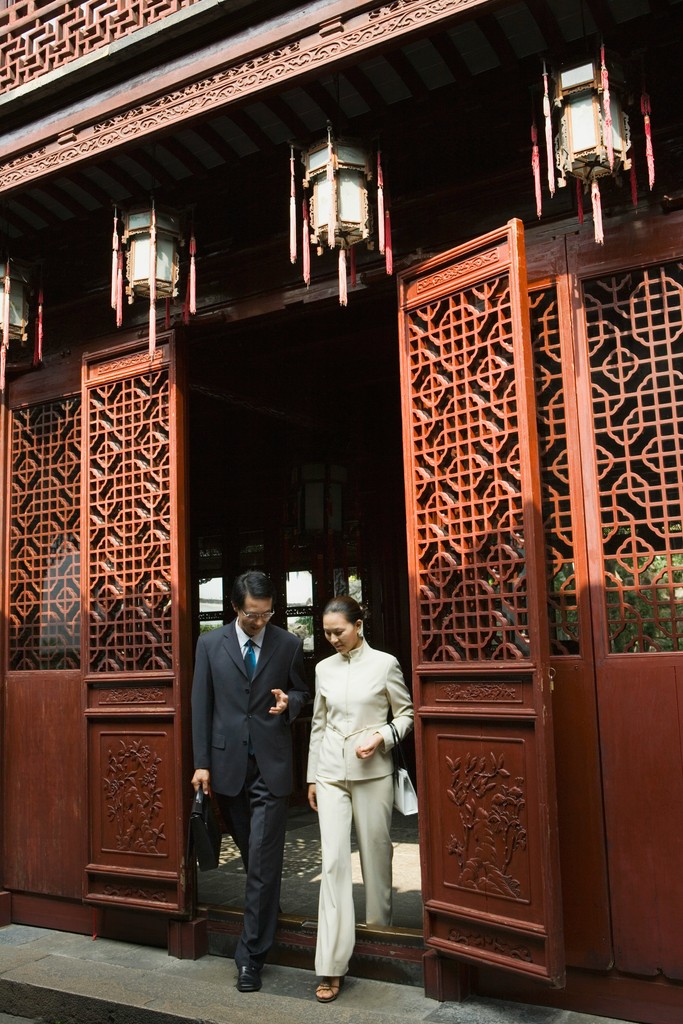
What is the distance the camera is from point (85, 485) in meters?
5.43

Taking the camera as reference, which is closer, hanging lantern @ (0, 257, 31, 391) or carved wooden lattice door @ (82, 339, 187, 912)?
carved wooden lattice door @ (82, 339, 187, 912)

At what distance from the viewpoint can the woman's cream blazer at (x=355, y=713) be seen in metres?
4.43

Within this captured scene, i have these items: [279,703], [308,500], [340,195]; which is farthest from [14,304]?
[308,500]

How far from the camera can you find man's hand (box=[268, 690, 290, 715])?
4.58 meters

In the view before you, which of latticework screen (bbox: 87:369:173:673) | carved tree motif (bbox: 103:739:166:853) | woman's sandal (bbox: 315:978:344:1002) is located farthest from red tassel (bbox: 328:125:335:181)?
woman's sandal (bbox: 315:978:344:1002)

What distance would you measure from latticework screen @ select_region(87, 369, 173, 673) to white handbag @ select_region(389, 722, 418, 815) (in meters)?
1.40

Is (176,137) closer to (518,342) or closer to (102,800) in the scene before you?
(518,342)

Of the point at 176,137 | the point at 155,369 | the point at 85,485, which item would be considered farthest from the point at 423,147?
the point at 85,485

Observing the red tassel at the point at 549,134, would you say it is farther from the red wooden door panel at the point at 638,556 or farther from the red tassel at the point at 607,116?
the red wooden door panel at the point at 638,556

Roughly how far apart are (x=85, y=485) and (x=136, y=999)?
280cm

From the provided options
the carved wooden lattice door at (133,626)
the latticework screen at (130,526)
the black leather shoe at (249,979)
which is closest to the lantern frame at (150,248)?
the carved wooden lattice door at (133,626)

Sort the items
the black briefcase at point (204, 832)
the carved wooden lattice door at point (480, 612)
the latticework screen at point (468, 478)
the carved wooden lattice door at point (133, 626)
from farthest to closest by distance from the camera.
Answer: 1. the carved wooden lattice door at point (133, 626)
2. the black briefcase at point (204, 832)
3. the latticework screen at point (468, 478)
4. the carved wooden lattice door at point (480, 612)

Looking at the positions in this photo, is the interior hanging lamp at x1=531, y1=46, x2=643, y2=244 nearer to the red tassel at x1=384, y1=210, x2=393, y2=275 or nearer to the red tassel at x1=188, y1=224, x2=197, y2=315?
the red tassel at x1=384, y1=210, x2=393, y2=275

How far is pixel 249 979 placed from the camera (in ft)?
14.0
